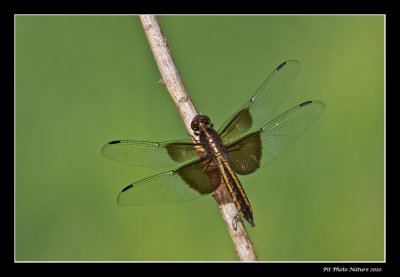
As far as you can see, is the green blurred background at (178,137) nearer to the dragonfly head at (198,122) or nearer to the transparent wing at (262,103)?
the transparent wing at (262,103)

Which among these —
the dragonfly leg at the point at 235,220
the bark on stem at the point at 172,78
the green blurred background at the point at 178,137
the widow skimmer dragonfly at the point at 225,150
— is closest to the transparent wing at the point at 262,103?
the widow skimmer dragonfly at the point at 225,150

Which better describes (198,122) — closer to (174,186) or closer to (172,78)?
(172,78)

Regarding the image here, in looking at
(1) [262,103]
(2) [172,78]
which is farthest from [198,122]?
(1) [262,103]

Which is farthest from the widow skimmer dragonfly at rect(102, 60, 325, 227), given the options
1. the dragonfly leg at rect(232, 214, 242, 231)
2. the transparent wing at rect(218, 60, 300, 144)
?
the dragonfly leg at rect(232, 214, 242, 231)

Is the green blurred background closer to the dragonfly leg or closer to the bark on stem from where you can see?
the bark on stem

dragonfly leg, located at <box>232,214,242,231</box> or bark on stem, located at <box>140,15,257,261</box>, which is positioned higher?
bark on stem, located at <box>140,15,257,261</box>

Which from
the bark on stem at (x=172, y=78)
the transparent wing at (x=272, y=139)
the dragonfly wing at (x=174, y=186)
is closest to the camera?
the bark on stem at (x=172, y=78)
